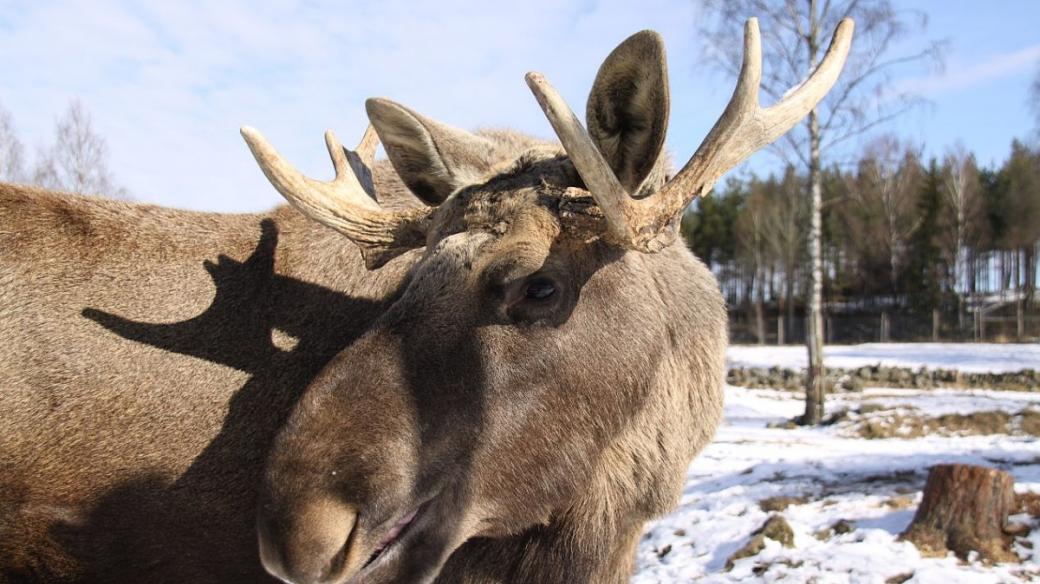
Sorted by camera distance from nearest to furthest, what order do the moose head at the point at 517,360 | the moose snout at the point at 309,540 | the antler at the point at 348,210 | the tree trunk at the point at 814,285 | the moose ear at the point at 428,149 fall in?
the moose snout at the point at 309,540, the moose head at the point at 517,360, the antler at the point at 348,210, the moose ear at the point at 428,149, the tree trunk at the point at 814,285

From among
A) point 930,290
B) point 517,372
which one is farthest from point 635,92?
point 930,290

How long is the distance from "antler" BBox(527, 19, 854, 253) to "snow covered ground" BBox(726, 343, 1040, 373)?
876 inches

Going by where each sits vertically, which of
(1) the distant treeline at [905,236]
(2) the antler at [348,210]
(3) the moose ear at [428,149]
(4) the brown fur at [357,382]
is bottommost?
(4) the brown fur at [357,382]

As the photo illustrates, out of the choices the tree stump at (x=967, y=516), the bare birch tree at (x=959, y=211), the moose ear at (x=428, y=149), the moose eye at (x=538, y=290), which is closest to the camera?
the moose eye at (x=538, y=290)

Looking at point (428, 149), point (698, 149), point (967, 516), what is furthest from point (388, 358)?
point (967, 516)

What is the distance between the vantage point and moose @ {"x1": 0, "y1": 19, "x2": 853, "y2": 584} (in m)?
2.59

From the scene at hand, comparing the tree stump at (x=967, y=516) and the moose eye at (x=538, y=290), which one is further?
the tree stump at (x=967, y=516)

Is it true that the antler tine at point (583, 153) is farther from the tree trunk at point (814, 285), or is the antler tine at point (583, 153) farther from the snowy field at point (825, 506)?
the tree trunk at point (814, 285)

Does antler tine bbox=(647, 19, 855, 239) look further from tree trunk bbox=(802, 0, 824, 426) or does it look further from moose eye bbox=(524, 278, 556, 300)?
tree trunk bbox=(802, 0, 824, 426)

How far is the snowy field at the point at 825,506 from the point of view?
6270 mm

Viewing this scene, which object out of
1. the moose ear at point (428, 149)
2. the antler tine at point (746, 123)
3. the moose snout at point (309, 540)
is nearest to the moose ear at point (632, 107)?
the antler tine at point (746, 123)

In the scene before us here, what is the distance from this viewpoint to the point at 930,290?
154ft

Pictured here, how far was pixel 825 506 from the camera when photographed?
783cm

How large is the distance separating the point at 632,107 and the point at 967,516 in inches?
219
